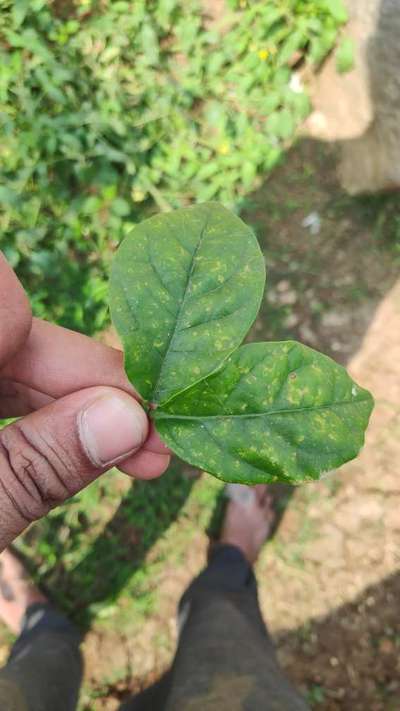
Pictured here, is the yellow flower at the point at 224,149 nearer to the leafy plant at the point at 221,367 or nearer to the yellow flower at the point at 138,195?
the yellow flower at the point at 138,195

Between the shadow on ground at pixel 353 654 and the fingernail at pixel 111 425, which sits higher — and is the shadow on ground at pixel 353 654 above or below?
below

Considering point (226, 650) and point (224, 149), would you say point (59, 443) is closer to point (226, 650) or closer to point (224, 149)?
point (226, 650)

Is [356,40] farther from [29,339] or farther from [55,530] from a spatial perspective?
[55,530]

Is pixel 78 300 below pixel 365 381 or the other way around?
the other way around

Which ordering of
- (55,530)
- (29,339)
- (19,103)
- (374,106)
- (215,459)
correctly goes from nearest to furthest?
(215,459) → (29,339) → (55,530) → (19,103) → (374,106)

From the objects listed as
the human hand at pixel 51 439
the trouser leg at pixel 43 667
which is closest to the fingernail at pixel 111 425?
the human hand at pixel 51 439

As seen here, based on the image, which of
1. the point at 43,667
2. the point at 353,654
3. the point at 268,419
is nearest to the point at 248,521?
the point at 353,654

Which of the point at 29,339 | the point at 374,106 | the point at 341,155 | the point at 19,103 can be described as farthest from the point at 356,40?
the point at 29,339
